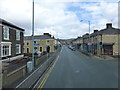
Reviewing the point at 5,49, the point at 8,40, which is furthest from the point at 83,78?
the point at 8,40

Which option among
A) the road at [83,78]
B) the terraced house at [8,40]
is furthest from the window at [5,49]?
the road at [83,78]

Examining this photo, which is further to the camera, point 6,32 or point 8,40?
point 8,40

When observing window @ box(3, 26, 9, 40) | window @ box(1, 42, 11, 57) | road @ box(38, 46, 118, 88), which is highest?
window @ box(3, 26, 9, 40)

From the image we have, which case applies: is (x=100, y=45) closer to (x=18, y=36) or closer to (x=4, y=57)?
(x=18, y=36)

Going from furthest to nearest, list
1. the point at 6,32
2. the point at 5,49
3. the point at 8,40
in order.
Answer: the point at 8,40 < the point at 6,32 < the point at 5,49

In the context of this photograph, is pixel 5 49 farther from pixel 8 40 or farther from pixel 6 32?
pixel 6 32

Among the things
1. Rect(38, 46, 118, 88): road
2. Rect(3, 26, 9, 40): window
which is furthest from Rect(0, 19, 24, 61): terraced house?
Rect(38, 46, 118, 88): road

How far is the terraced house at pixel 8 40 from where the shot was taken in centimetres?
1983

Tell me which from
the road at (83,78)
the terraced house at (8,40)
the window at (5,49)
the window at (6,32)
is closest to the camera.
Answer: the road at (83,78)

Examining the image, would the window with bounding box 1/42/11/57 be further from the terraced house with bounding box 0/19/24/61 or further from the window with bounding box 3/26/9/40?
the window with bounding box 3/26/9/40

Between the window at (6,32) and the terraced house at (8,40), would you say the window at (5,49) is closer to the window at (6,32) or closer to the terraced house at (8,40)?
the terraced house at (8,40)

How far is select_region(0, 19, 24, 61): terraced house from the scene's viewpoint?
1983 cm

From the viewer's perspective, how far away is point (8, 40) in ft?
72.3

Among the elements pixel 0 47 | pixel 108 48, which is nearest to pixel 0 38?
pixel 0 47
